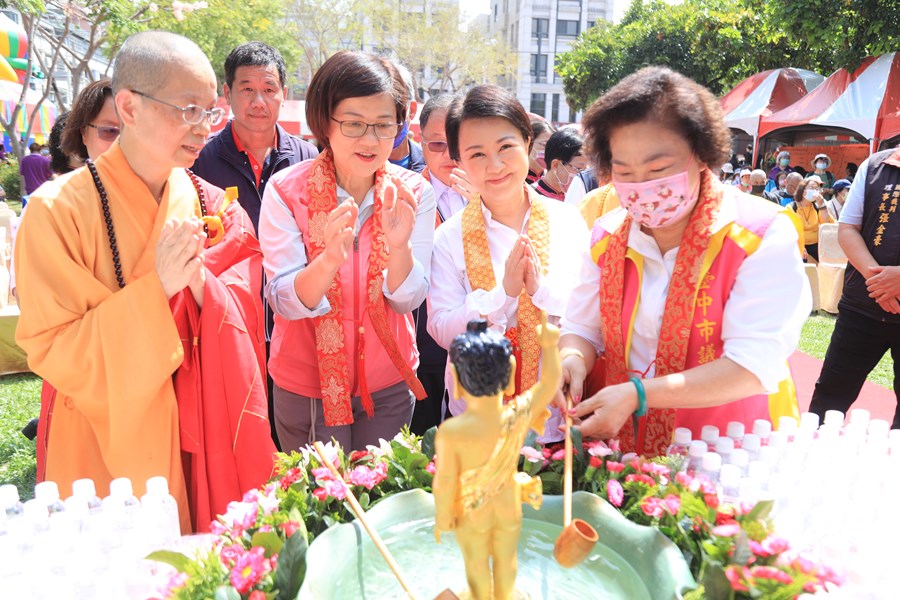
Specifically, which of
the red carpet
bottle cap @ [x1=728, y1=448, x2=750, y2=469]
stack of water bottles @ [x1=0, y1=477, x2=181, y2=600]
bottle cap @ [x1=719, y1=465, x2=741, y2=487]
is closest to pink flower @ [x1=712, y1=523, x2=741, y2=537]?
bottle cap @ [x1=719, y1=465, x2=741, y2=487]

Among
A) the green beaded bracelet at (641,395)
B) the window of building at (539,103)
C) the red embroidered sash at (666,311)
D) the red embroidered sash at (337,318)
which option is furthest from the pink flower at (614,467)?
the window of building at (539,103)

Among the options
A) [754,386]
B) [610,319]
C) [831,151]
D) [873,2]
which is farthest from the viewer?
[831,151]

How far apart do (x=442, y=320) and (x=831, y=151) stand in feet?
69.5

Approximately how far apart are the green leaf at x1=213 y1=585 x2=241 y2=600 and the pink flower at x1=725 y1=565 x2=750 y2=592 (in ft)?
2.65

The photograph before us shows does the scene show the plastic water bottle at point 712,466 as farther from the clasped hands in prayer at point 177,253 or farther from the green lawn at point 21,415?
the green lawn at point 21,415

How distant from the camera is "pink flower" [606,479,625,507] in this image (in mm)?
1392

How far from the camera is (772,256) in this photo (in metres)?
1.75

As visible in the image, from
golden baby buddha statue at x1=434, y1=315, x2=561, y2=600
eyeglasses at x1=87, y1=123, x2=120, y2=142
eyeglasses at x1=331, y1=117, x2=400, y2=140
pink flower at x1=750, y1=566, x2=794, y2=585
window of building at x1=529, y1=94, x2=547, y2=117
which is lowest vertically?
pink flower at x1=750, y1=566, x2=794, y2=585

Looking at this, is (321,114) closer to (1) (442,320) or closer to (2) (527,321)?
(1) (442,320)

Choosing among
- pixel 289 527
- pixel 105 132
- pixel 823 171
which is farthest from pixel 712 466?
pixel 823 171

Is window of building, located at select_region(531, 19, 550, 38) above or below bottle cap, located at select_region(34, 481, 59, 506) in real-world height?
above

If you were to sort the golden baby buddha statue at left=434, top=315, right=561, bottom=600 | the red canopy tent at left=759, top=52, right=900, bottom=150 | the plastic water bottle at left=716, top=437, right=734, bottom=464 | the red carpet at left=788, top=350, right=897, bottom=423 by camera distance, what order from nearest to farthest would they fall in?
the golden baby buddha statue at left=434, top=315, right=561, bottom=600 → the plastic water bottle at left=716, top=437, right=734, bottom=464 → the red carpet at left=788, top=350, right=897, bottom=423 → the red canopy tent at left=759, top=52, right=900, bottom=150

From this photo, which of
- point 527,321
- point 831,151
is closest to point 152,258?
point 527,321

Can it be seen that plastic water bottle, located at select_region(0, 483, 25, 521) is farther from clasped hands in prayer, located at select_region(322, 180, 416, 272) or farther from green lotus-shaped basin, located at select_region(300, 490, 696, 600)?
clasped hands in prayer, located at select_region(322, 180, 416, 272)
